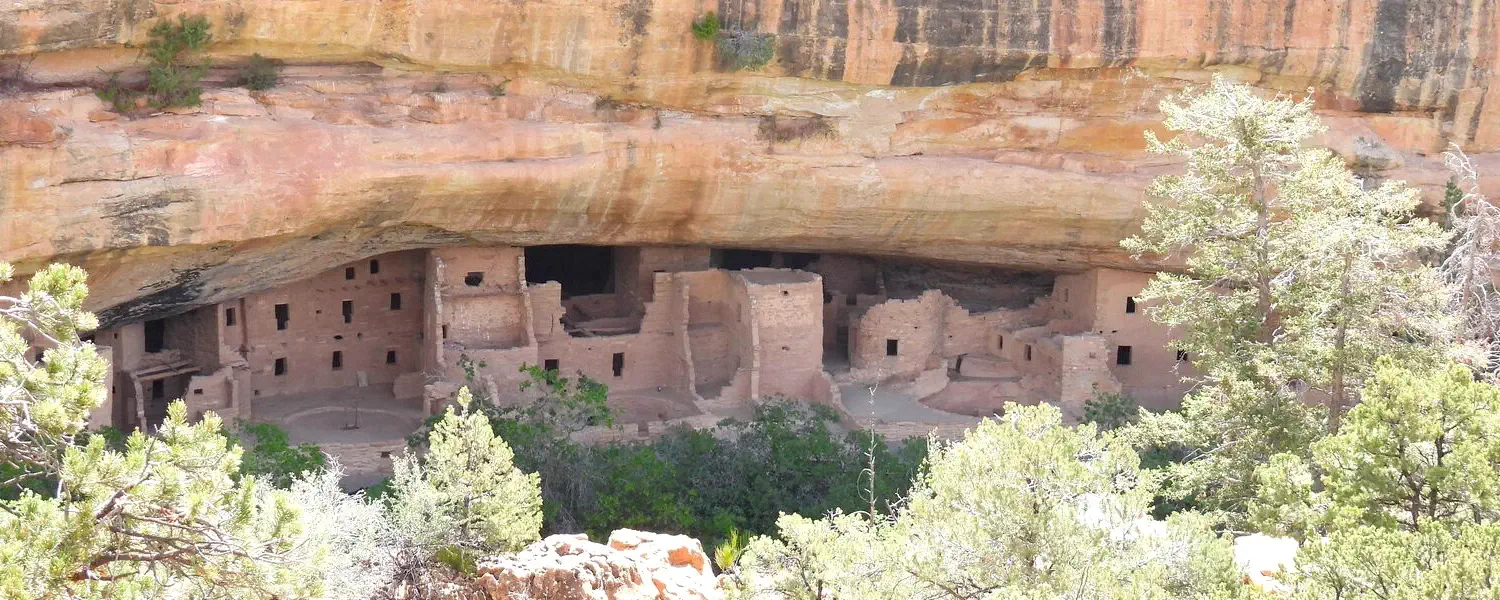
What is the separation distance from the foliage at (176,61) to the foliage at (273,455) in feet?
12.7

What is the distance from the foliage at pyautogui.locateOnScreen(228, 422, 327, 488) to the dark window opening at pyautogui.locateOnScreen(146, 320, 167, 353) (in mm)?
3273

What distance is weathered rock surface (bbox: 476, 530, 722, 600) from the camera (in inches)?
567

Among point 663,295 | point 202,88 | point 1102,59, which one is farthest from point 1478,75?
point 202,88

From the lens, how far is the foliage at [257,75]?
1828 centimetres

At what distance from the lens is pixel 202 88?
58.7 ft

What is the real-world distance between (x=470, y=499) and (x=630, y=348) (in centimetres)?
856

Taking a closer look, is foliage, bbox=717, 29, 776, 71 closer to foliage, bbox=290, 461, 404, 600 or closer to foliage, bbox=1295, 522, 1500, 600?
foliage, bbox=290, 461, 404, 600

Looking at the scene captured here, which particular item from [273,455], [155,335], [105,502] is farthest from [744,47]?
[105,502]

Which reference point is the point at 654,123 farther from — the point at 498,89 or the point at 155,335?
the point at 155,335

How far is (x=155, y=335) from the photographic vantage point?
2323cm

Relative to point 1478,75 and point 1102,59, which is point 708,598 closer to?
point 1102,59

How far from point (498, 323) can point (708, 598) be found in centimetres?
954

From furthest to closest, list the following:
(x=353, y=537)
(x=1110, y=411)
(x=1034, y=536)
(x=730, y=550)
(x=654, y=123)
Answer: (x=1110, y=411) < (x=654, y=123) < (x=730, y=550) < (x=353, y=537) < (x=1034, y=536)

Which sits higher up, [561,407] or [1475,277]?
[1475,277]
